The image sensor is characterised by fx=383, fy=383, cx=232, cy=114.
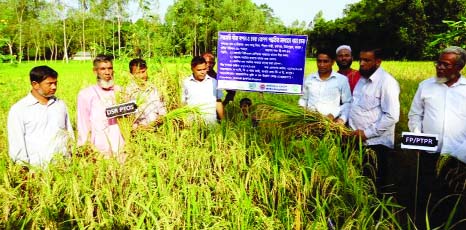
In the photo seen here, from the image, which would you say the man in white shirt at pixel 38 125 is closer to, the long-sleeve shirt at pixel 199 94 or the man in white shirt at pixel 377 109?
the long-sleeve shirt at pixel 199 94

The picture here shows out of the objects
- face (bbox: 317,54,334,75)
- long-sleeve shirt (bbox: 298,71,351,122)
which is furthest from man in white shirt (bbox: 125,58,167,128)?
face (bbox: 317,54,334,75)

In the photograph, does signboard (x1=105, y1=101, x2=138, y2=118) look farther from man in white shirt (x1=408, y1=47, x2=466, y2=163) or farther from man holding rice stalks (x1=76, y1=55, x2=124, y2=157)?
man in white shirt (x1=408, y1=47, x2=466, y2=163)

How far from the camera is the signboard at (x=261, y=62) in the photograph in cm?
400

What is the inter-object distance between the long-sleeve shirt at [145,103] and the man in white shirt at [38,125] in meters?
0.56

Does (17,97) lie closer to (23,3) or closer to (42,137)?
(42,137)

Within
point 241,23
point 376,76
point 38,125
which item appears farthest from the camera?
point 241,23

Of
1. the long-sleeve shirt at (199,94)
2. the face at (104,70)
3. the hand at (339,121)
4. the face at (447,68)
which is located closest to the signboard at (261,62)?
the long-sleeve shirt at (199,94)

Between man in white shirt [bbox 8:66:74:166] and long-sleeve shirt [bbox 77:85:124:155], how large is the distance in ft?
0.63

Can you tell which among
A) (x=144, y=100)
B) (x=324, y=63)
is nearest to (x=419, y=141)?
(x=324, y=63)

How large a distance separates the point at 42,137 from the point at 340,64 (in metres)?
2.93

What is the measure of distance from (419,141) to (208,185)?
53.2 inches

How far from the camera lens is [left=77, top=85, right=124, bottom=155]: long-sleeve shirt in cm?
309

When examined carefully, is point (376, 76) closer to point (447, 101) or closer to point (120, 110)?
point (447, 101)

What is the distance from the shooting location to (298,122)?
124 inches
